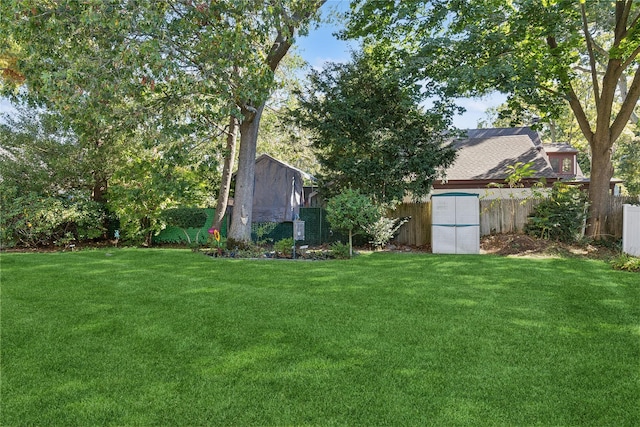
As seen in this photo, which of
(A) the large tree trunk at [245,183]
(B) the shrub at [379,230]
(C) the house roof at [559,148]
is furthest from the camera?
(C) the house roof at [559,148]

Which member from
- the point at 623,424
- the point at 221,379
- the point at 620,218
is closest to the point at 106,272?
the point at 221,379

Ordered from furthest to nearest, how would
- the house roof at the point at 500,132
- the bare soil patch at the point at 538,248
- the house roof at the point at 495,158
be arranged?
the house roof at the point at 500,132 < the house roof at the point at 495,158 < the bare soil patch at the point at 538,248

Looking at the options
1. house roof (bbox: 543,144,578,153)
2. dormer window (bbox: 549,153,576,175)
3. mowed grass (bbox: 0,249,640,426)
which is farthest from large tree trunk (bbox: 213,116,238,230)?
dormer window (bbox: 549,153,576,175)

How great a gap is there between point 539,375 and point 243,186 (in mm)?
9344

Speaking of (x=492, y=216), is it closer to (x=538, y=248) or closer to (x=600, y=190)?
(x=538, y=248)

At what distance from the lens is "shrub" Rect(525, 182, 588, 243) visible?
449 inches

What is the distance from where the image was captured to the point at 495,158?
61.8ft

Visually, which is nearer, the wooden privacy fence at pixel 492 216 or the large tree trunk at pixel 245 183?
the large tree trunk at pixel 245 183

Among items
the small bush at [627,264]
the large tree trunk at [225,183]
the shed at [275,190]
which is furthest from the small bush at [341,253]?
the small bush at [627,264]

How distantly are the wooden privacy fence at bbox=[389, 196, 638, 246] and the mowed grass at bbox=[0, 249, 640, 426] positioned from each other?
5.63m

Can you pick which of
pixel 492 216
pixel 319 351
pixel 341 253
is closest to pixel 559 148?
pixel 492 216

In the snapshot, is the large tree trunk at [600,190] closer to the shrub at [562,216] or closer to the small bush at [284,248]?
the shrub at [562,216]

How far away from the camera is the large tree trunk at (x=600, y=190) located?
38.4ft

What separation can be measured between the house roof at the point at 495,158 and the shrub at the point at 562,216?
5.68m
